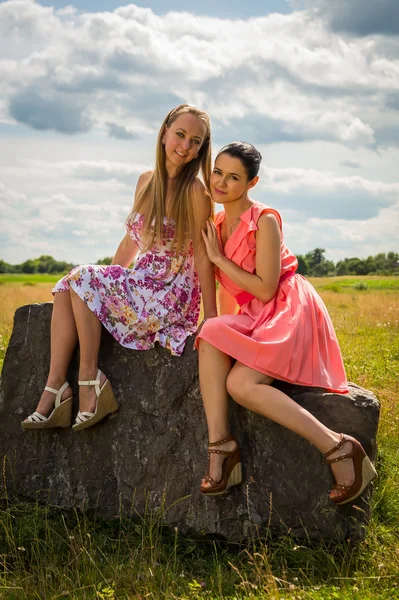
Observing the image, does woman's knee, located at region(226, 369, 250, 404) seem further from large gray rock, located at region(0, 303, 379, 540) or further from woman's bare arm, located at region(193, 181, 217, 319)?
woman's bare arm, located at region(193, 181, 217, 319)

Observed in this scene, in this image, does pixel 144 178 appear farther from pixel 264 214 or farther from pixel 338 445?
pixel 338 445

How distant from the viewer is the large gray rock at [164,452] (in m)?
4.39

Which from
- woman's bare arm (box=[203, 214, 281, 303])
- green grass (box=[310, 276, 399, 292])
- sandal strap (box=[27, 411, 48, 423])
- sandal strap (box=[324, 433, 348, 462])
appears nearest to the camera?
sandal strap (box=[324, 433, 348, 462])

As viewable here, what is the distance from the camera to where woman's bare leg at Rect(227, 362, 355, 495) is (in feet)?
13.7

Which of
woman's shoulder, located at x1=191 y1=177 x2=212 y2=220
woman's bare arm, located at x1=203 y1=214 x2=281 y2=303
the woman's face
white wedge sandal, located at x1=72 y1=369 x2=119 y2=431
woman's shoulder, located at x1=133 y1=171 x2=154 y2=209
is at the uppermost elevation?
the woman's face

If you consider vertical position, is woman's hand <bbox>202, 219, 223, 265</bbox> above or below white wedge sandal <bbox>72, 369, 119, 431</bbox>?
above

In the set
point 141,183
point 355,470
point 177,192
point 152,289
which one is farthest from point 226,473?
point 141,183

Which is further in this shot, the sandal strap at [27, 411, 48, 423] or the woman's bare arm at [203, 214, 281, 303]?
the sandal strap at [27, 411, 48, 423]

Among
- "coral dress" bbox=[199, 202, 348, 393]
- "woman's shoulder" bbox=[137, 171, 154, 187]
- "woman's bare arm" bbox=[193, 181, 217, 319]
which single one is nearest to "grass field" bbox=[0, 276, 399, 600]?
"coral dress" bbox=[199, 202, 348, 393]

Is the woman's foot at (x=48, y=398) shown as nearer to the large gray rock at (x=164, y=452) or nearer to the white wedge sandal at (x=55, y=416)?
the white wedge sandal at (x=55, y=416)

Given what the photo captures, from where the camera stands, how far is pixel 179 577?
13.5 feet

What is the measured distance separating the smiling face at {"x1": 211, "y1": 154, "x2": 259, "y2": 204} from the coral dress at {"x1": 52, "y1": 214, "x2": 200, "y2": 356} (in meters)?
0.56

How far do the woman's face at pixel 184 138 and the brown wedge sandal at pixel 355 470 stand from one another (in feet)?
7.71

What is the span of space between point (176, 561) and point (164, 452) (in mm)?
762
